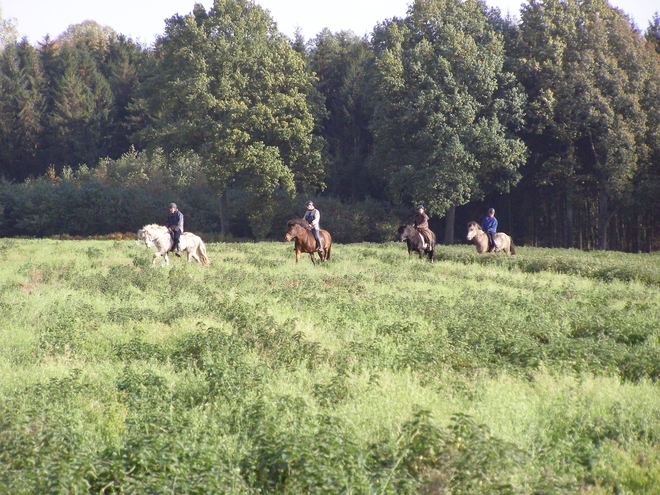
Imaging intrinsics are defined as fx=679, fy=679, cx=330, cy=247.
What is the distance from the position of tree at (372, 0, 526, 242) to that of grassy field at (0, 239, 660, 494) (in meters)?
25.4

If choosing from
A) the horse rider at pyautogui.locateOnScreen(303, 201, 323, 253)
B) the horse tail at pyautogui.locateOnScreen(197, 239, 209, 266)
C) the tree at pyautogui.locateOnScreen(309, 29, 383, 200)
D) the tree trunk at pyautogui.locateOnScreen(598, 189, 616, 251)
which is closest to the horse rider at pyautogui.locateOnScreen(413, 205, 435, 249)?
the horse rider at pyautogui.locateOnScreen(303, 201, 323, 253)

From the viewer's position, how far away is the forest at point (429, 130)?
42594mm

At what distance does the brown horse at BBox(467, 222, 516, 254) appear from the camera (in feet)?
95.1

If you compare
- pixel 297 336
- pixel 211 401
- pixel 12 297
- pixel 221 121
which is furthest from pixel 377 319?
pixel 221 121

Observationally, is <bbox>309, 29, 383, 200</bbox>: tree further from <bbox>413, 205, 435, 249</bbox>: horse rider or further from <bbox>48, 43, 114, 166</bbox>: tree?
<bbox>413, 205, 435, 249</bbox>: horse rider

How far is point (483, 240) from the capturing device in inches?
1184

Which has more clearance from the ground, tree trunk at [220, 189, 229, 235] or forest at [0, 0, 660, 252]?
forest at [0, 0, 660, 252]

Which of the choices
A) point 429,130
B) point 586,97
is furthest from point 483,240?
point 586,97

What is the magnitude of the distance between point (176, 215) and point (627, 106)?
99.4 ft

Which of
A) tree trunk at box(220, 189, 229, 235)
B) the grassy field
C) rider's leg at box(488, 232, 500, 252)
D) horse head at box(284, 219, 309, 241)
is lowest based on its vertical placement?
the grassy field

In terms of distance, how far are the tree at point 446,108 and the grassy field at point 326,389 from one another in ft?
83.2

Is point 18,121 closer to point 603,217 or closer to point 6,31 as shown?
point 6,31

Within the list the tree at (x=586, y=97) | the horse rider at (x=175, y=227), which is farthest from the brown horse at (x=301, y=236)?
the tree at (x=586, y=97)

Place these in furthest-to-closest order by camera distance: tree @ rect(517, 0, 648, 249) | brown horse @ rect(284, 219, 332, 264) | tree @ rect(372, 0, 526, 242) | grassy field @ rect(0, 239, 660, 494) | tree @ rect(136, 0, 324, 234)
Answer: tree @ rect(136, 0, 324, 234) → tree @ rect(372, 0, 526, 242) → tree @ rect(517, 0, 648, 249) → brown horse @ rect(284, 219, 332, 264) → grassy field @ rect(0, 239, 660, 494)
